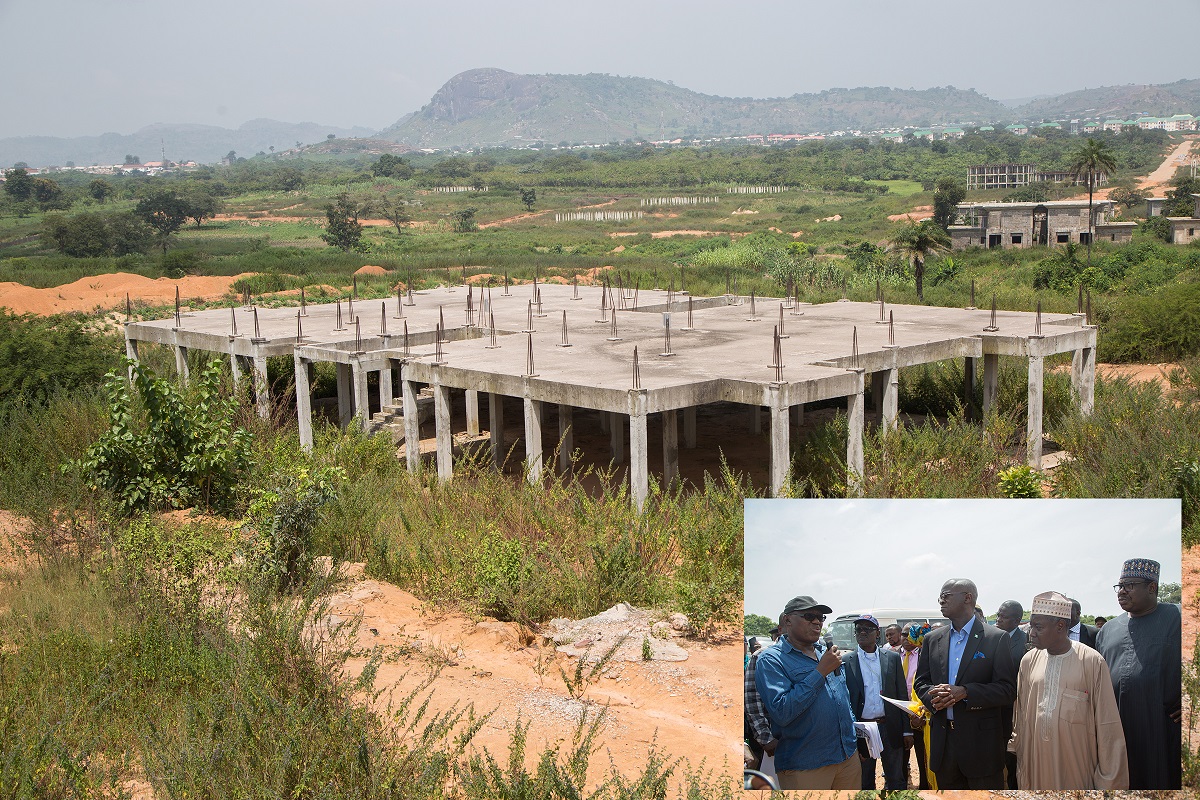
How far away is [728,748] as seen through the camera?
24.1 feet

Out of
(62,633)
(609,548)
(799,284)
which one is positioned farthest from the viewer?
(799,284)

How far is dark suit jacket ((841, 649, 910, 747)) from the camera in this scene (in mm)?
5125

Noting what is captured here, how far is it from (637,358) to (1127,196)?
88.1 metres

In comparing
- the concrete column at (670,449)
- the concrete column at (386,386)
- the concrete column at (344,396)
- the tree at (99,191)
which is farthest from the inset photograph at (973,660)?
the tree at (99,191)

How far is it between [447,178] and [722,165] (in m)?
40.7

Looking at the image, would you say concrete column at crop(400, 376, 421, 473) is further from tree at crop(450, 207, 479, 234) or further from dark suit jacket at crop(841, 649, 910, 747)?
tree at crop(450, 207, 479, 234)

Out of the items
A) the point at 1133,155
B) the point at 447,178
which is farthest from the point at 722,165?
the point at 1133,155

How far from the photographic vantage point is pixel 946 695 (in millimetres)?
5035

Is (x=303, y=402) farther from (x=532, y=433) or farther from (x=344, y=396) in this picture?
(x=532, y=433)

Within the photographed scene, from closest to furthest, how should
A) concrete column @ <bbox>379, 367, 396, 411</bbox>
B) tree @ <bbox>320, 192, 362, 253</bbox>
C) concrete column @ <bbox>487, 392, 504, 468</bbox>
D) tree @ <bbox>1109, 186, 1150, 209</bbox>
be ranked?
concrete column @ <bbox>487, 392, 504, 468</bbox> < concrete column @ <bbox>379, 367, 396, 411</bbox> < tree @ <bbox>320, 192, 362, 253</bbox> < tree @ <bbox>1109, 186, 1150, 209</bbox>

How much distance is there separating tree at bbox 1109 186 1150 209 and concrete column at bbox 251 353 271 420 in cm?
8332

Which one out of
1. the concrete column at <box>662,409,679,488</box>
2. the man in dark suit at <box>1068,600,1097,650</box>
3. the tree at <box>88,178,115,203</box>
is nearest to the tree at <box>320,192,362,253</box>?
the tree at <box>88,178,115,203</box>

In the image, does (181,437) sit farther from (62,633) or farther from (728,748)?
(728,748)

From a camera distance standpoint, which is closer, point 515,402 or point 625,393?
point 625,393
